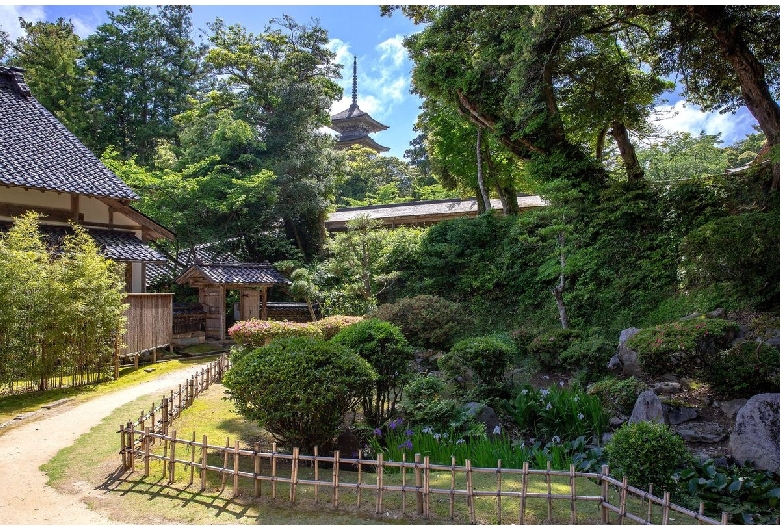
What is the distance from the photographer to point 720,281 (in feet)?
28.7

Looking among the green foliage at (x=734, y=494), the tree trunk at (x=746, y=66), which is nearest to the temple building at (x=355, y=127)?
the tree trunk at (x=746, y=66)

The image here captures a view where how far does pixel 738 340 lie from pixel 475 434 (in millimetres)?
5620

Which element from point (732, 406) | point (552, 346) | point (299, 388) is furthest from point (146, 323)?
point (732, 406)

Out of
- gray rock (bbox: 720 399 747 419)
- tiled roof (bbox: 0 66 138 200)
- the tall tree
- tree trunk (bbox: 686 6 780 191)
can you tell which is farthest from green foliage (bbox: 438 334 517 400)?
the tall tree

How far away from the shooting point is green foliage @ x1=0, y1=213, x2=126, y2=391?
902cm

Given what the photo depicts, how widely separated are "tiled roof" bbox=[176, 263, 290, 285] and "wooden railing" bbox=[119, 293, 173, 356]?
2.58m

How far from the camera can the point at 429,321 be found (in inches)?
434

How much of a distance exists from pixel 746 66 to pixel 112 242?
1668 centimetres

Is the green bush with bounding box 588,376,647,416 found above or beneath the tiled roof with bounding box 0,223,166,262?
beneath

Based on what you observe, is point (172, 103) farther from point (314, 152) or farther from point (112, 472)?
point (112, 472)

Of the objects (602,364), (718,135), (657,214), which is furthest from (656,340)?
(718,135)

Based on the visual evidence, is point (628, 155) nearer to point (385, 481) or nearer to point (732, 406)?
point (732, 406)

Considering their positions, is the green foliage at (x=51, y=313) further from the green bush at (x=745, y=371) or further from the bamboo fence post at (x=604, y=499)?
the green bush at (x=745, y=371)

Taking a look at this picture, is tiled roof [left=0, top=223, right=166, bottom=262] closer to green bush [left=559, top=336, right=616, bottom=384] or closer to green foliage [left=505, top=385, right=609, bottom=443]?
green foliage [left=505, top=385, right=609, bottom=443]
